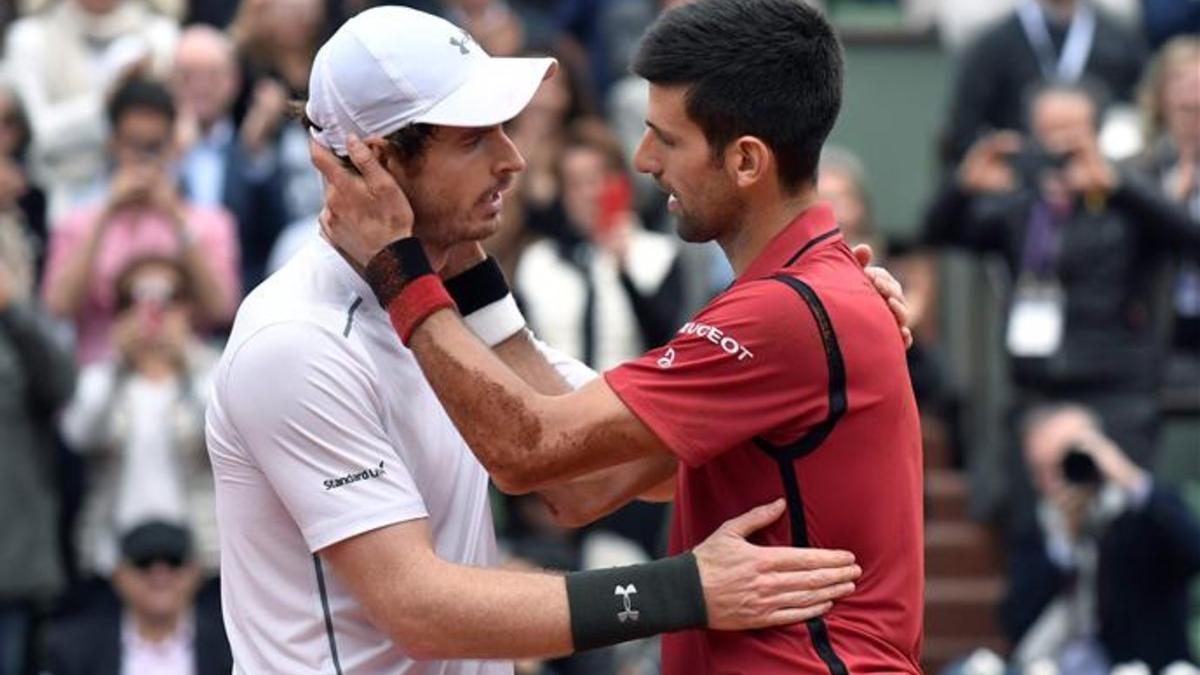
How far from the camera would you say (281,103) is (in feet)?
35.0

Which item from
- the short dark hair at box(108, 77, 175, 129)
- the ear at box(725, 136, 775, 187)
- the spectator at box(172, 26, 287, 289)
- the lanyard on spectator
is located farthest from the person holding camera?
the ear at box(725, 136, 775, 187)

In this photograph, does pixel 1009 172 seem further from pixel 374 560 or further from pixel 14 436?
pixel 374 560

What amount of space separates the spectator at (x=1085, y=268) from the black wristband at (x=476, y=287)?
5388 millimetres

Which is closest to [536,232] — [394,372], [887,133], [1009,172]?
[1009,172]

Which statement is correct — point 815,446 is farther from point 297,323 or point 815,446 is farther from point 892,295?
point 297,323

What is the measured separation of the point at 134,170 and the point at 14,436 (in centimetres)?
113

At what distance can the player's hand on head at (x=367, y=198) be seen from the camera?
15.7ft

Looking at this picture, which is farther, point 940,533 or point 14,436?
point 940,533

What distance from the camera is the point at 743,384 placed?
472 centimetres

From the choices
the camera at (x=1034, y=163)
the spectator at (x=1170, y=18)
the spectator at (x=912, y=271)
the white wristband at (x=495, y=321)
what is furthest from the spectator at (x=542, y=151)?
the white wristband at (x=495, y=321)

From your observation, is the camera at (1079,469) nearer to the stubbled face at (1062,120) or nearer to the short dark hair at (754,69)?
the stubbled face at (1062,120)

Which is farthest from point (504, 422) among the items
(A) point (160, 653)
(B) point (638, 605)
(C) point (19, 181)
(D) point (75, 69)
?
(D) point (75, 69)

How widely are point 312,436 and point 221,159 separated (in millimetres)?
6115

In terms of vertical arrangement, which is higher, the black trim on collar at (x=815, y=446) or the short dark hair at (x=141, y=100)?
the black trim on collar at (x=815, y=446)
